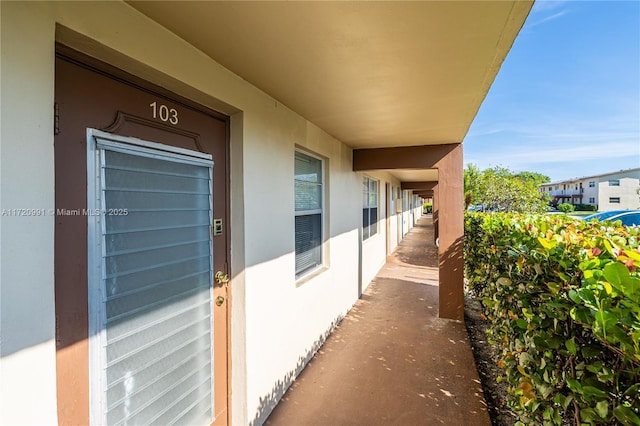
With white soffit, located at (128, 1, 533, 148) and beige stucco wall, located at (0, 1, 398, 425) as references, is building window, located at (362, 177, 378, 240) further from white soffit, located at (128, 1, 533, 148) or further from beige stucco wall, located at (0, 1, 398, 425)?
white soffit, located at (128, 1, 533, 148)

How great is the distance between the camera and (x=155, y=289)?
1.57 m

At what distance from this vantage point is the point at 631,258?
1.04 meters

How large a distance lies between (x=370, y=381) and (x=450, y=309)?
2107mm

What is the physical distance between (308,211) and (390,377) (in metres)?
1.94

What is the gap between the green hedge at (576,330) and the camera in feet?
2.91

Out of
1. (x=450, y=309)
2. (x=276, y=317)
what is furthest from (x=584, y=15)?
(x=276, y=317)

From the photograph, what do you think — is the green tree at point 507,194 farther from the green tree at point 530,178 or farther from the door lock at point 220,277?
the door lock at point 220,277

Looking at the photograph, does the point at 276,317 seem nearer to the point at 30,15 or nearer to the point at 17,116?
the point at 17,116

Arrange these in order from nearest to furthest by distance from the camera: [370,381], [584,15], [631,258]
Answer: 1. [631,258]
2. [370,381]
3. [584,15]

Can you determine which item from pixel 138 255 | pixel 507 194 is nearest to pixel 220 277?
pixel 138 255

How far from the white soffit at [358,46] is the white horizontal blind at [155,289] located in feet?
2.37

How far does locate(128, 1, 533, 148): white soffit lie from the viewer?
1307mm

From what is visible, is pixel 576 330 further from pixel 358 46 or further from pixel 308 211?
pixel 308 211

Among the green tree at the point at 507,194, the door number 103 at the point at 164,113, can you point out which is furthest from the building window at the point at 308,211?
the green tree at the point at 507,194
